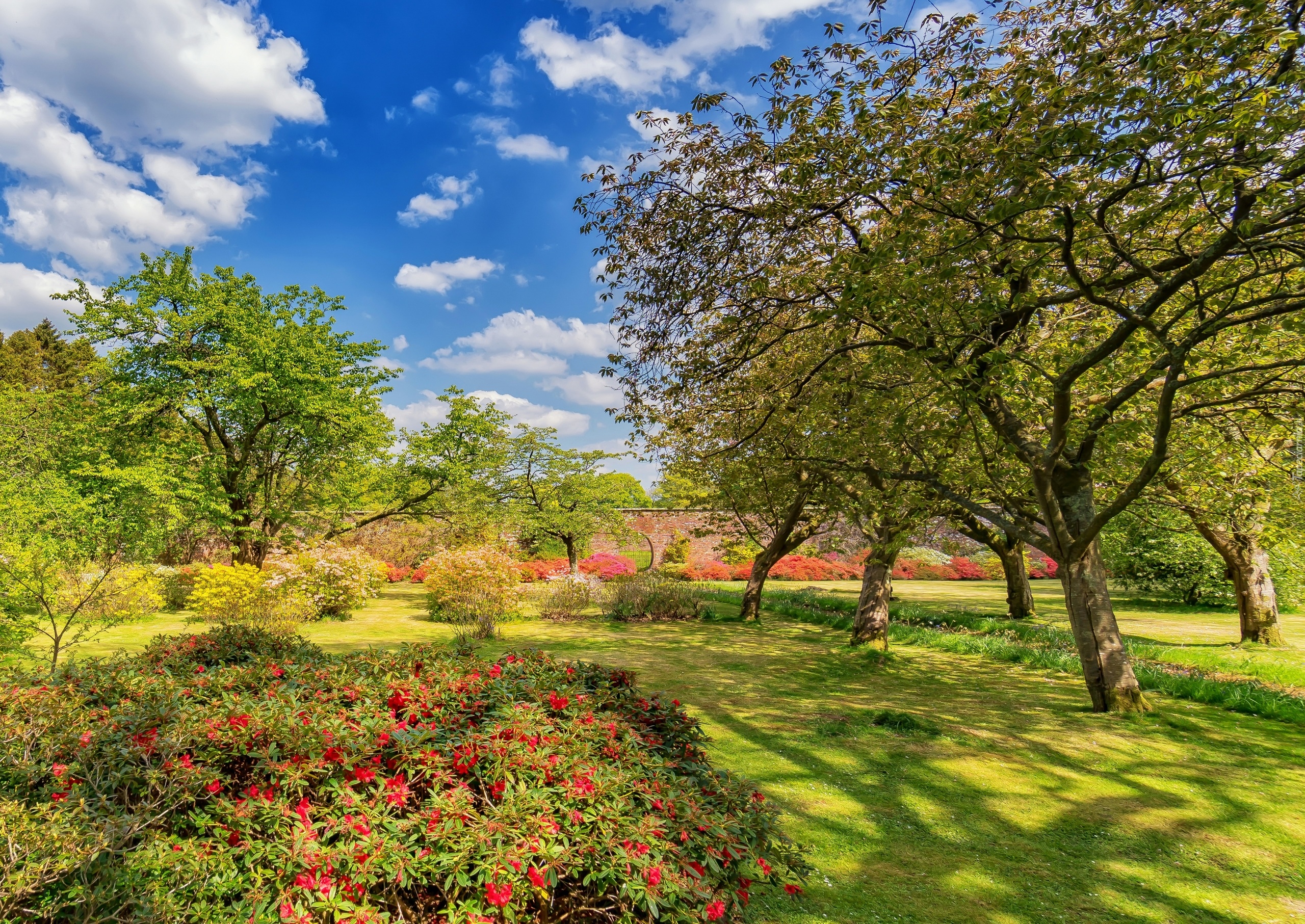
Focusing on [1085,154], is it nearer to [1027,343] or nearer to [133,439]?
[1027,343]

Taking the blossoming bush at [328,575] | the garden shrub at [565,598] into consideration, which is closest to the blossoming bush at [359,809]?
the blossoming bush at [328,575]

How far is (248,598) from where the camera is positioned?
12.1 metres

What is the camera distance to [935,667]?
9477mm

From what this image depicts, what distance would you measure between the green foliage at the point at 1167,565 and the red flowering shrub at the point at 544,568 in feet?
53.4

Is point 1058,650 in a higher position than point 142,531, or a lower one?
lower

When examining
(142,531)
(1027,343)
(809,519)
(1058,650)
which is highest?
(1027,343)

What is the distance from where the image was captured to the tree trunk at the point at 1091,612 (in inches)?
253

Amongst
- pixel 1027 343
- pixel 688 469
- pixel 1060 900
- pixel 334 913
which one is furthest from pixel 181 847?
pixel 688 469

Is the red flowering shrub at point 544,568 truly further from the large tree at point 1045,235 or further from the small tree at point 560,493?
the large tree at point 1045,235

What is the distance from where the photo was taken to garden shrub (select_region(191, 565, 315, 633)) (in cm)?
1182

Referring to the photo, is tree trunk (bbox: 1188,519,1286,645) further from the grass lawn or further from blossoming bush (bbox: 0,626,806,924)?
blossoming bush (bbox: 0,626,806,924)

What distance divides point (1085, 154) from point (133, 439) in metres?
19.6

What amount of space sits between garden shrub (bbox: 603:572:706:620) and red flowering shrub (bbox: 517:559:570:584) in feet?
15.4

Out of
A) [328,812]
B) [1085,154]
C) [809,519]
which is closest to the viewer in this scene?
[328,812]
